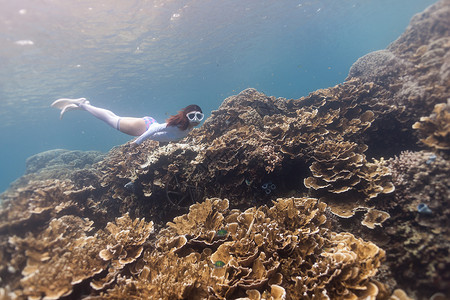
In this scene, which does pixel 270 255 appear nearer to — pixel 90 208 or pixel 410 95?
pixel 90 208

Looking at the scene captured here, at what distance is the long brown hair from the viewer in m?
6.15

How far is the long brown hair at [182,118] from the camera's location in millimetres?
6148

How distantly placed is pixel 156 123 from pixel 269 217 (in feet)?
16.9

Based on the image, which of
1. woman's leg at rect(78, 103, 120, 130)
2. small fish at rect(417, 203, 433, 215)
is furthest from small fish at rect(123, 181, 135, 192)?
small fish at rect(417, 203, 433, 215)

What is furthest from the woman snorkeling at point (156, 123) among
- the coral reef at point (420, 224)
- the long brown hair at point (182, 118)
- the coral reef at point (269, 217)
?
the coral reef at point (420, 224)

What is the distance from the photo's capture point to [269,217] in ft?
14.8

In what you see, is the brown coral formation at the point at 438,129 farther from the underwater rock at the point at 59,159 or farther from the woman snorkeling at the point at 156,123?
the underwater rock at the point at 59,159

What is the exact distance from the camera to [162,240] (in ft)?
13.9

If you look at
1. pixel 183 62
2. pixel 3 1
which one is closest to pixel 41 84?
pixel 3 1

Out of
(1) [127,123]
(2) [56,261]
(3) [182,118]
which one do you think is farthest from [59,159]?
(2) [56,261]

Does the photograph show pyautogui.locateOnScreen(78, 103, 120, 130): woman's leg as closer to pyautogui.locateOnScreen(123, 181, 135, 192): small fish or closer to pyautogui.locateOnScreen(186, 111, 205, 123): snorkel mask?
pyautogui.locateOnScreen(123, 181, 135, 192): small fish

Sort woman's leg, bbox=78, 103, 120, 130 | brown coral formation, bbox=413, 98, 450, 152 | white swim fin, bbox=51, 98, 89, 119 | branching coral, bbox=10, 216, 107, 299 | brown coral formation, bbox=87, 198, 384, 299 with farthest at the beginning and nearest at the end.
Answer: white swim fin, bbox=51, 98, 89, 119, woman's leg, bbox=78, 103, 120, 130, brown coral formation, bbox=413, 98, 450, 152, brown coral formation, bbox=87, 198, 384, 299, branching coral, bbox=10, 216, 107, 299

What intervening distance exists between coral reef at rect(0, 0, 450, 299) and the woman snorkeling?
581 mm

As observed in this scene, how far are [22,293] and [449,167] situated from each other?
7.33 metres
